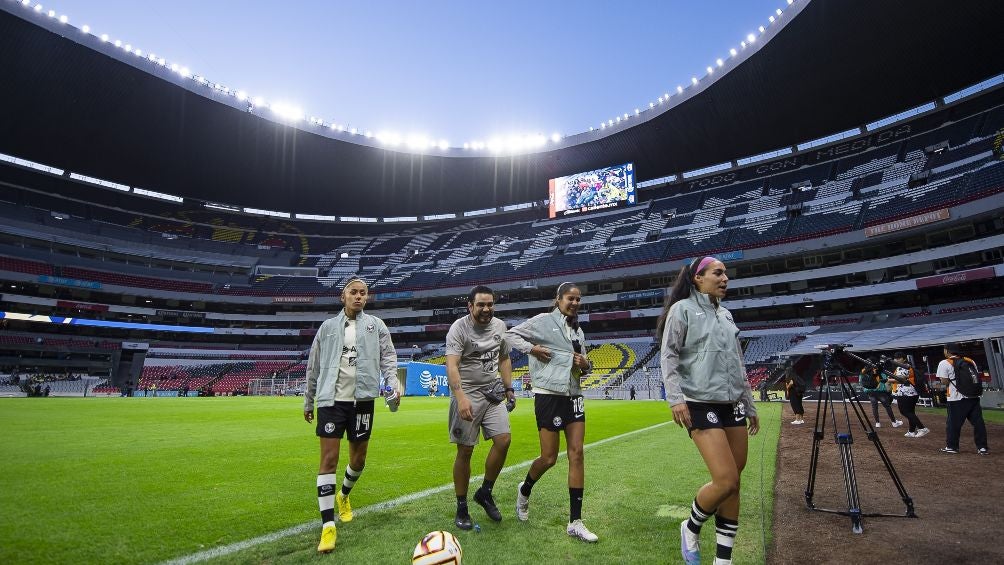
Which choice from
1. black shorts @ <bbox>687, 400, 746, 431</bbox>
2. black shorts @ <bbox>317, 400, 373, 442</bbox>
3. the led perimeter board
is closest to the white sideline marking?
black shorts @ <bbox>317, 400, 373, 442</bbox>

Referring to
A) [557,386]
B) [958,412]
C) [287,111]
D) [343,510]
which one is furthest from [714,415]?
[287,111]

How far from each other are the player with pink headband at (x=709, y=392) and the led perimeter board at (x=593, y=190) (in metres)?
46.6

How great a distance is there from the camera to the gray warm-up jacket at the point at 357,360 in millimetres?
4434

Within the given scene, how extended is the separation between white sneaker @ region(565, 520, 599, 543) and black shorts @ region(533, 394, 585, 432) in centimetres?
77

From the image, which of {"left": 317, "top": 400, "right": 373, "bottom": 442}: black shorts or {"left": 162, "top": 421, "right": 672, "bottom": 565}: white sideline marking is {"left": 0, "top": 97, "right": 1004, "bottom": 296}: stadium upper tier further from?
{"left": 317, "top": 400, "right": 373, "bottom": 442}: black shorts

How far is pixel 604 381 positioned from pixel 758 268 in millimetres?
17958

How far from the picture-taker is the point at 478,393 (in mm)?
4680

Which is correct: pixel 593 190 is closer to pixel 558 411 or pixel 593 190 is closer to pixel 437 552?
pixel 558 411

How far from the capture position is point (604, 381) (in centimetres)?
3928

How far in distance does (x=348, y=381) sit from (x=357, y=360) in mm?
201

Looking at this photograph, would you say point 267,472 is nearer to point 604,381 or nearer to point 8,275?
point 604,381

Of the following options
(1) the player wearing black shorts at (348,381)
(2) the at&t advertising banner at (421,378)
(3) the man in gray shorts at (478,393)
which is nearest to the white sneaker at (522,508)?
(3) the man in gray shorts at (478,393)

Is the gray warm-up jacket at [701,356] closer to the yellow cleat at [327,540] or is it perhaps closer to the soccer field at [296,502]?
the soccer field at [296,502]

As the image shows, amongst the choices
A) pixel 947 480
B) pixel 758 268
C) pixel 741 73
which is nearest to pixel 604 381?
pixel 758 268
